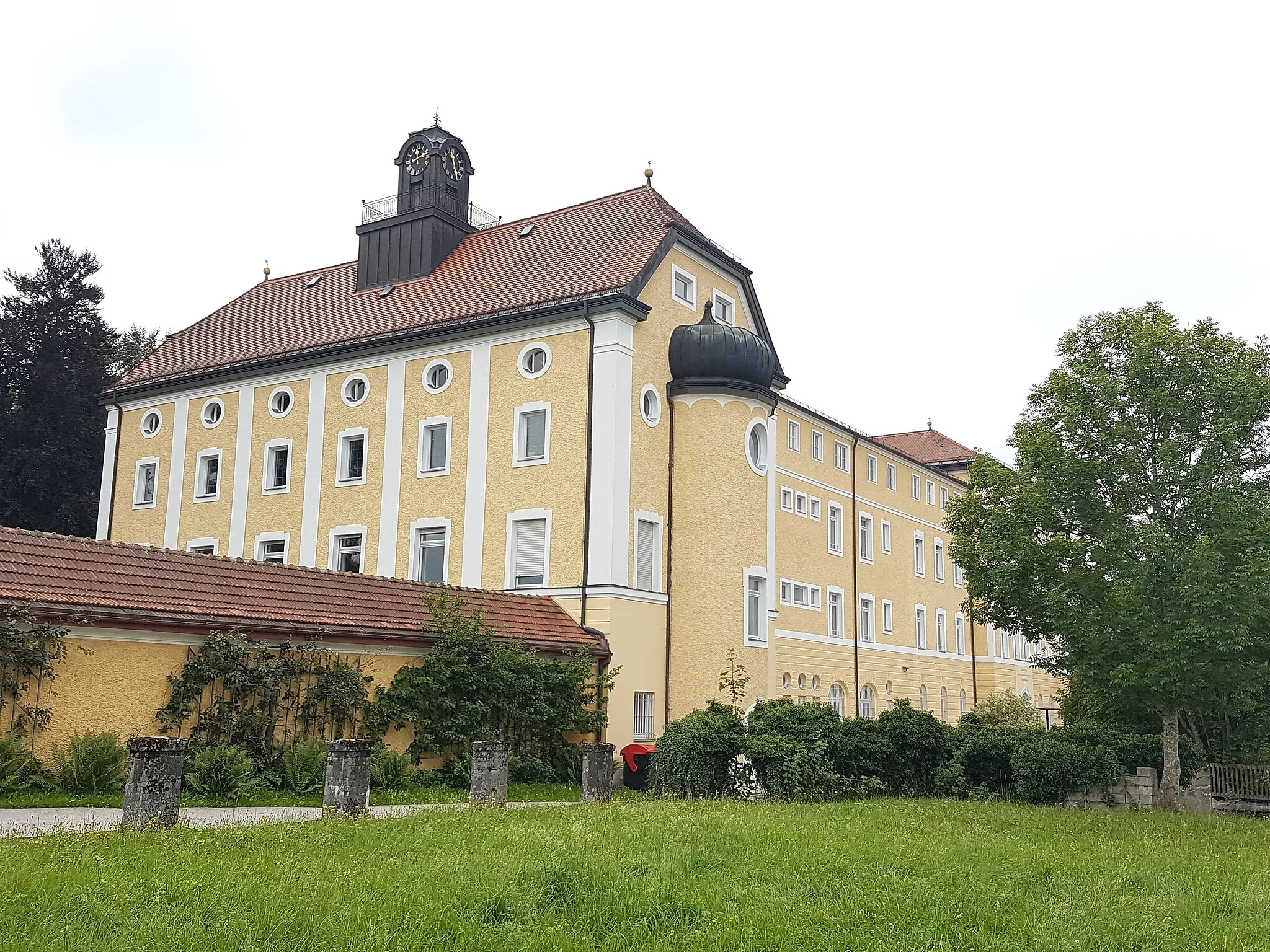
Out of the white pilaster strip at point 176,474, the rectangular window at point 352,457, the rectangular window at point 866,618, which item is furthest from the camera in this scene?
the rectangular window at point 866,618

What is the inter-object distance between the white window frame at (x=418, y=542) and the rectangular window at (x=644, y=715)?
17.5 feet

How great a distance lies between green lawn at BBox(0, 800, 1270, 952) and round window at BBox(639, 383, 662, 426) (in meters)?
15.1

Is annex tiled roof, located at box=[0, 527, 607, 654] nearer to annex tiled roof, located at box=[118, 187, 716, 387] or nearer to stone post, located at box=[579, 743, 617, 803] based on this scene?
stone post, located at box=[579, 743, 617, 803]

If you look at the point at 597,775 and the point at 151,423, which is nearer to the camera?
the point at 597,775

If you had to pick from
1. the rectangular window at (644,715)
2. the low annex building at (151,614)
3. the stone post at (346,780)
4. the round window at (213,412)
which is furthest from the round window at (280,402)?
the stone post at (346,780)

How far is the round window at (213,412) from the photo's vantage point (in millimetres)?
32491

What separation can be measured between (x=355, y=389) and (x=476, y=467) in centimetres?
485

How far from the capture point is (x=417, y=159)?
34.2m

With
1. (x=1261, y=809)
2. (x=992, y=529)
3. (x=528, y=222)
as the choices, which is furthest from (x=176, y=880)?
(x=528, y=222)

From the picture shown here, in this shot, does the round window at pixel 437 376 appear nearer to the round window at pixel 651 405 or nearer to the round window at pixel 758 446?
the round window at pixel 651 405

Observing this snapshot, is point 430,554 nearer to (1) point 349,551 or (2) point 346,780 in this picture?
(1) point 349,551

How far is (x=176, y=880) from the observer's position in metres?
7.73

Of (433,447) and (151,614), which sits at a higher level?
(433,447)

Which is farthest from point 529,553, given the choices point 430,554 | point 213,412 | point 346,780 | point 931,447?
point 931,447
